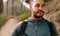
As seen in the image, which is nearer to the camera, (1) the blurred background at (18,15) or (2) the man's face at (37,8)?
(2) the man's face at (37,8)

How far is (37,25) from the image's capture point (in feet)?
12.5

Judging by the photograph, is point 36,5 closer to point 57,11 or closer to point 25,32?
point 25,32

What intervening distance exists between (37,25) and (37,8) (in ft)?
0.86

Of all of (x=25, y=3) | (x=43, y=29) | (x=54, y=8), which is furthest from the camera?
(x=25, y=3)

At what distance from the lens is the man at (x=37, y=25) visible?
3.77m

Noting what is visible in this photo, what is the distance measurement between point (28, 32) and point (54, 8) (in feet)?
17.7

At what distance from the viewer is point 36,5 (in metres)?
3.88

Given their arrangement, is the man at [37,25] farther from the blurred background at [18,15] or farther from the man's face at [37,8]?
the blurred background at [18,15]

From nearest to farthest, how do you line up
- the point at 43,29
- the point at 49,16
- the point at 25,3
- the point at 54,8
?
the point at 43,29
the point at 49,16
the point at 54,8
the point at 25,3

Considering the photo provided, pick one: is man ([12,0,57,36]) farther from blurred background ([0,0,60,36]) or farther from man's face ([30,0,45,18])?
blurred background ([0,0,60,36])

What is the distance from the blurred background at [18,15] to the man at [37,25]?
3634 millimetres

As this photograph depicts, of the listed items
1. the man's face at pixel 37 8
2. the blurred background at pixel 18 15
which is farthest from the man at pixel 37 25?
the blurred background at pixel 18 15

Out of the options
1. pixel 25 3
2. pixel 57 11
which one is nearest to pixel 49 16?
pixel 57 11

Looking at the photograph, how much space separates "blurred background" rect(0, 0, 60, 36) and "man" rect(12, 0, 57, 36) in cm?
363
